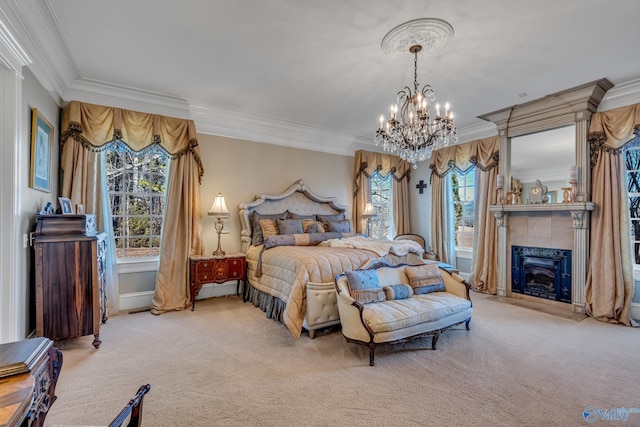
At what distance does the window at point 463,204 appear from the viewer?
575cm

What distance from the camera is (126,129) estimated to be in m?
3.92

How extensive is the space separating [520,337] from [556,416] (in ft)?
4.45

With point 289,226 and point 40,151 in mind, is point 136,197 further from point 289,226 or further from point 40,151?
point 289,226

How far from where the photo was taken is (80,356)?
9.04 ft

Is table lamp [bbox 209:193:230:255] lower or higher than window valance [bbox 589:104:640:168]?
lower

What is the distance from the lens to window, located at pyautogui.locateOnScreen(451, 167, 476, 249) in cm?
575

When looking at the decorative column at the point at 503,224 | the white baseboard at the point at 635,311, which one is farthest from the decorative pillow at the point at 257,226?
the white baseboard at the point at 635,311

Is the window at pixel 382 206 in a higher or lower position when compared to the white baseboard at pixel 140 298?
higher

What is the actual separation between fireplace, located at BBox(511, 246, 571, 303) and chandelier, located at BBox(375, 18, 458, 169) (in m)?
2.79

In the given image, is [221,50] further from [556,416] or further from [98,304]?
[556,416]

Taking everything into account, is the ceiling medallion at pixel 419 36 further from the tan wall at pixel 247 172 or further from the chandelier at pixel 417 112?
the tan wall at pixel 247 172

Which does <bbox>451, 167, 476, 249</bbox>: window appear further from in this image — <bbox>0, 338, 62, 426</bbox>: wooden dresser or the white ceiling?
<bbox>0, 338, 62, 426</bbox>: wooden dresser

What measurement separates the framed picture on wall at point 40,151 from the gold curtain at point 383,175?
4.59 m

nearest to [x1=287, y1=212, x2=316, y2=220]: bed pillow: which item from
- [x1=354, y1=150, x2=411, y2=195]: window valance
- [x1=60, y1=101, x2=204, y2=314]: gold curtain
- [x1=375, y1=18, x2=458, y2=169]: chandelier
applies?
[x1=354, y1=150, x2=411, y2=195]: window valance
